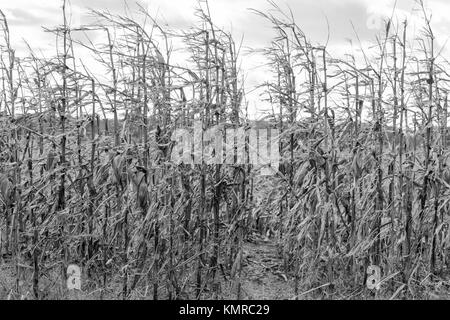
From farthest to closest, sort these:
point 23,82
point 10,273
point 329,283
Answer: point 23,82 → point 10,273 → point 329,283

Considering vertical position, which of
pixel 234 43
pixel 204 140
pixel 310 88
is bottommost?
pixel 204 140

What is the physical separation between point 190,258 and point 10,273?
2.13 m

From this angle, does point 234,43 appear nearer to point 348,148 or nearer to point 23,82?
point 348,148

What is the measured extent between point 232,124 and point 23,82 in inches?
144

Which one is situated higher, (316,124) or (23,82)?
(23,82)

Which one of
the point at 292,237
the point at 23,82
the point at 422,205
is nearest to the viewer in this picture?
the point at 422,205

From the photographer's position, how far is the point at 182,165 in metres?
4.67

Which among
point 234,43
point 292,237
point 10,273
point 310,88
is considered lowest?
point 10,273

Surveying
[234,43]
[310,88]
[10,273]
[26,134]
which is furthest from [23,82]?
[310,88]

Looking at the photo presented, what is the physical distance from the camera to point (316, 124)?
16.1 feet

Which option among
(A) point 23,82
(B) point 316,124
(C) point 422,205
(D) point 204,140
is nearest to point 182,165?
(D) point 204,140

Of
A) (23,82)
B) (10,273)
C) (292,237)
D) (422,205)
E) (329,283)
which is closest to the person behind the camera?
(329,283)

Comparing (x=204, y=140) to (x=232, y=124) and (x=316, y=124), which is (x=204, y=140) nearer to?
(x=232, y=124)

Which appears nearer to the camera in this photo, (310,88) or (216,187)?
(216,187)
